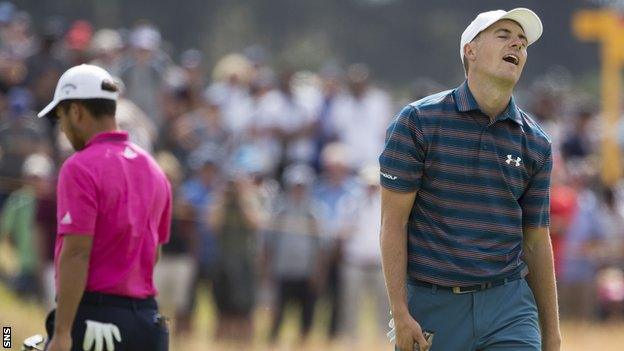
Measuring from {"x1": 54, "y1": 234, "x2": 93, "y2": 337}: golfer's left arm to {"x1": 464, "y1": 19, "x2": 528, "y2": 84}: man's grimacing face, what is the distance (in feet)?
6.66

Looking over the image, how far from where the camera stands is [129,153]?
698 cm

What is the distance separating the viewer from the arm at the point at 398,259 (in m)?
6.34

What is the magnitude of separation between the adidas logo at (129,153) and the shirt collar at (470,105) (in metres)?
1.63

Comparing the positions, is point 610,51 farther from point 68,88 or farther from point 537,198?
point 68,88

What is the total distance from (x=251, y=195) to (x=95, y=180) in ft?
24.3

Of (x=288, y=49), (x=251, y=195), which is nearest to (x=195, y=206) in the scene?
(x=251, y=195)

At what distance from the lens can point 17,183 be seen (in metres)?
12.5

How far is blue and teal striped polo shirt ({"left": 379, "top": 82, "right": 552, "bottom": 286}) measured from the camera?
6398 millimetres

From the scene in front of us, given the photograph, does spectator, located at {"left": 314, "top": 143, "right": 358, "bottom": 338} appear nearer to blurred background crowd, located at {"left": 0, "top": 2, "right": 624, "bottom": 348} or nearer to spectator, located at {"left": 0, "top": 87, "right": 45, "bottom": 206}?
blurred background crowd, located at {"left": 0, "top": 2, "right": 624, "bottom": 348}

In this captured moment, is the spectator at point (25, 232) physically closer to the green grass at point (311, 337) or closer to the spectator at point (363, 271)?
the green grass at point (311, 337)

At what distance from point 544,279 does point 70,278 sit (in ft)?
7.32

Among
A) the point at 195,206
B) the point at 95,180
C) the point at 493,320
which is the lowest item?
the point at 195,206

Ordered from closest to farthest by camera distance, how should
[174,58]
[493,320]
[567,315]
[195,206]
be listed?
1. [493,320]
2. [195,206]
3. [567,315]
4. [174,58]

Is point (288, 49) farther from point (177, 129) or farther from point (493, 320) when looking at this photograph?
point (493, 320)
